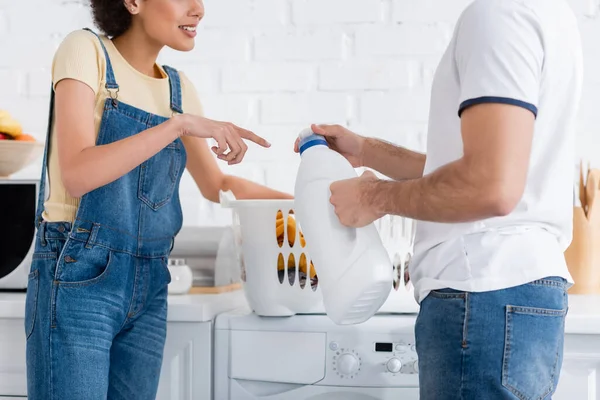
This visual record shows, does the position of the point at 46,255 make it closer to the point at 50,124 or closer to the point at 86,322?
the point at 86,322

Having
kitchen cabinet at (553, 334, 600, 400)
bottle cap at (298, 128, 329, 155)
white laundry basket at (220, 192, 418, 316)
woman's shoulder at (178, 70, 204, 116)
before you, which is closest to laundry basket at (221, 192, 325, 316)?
white laundry basket at (220, 192, 418, 316)

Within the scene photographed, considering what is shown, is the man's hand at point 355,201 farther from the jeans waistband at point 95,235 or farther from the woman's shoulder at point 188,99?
the woman's shoulder at point 188,99

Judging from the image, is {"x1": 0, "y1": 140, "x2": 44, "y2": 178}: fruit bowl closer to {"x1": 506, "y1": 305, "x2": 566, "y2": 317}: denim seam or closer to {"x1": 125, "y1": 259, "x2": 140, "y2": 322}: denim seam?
{"x1": 125, "y1": 259, "x2": 140, "y2": 322}: denim seam

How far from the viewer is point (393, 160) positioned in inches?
57.1

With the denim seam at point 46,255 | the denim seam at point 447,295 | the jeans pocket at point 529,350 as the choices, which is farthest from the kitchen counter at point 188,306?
the jeans pocket at point 529,350

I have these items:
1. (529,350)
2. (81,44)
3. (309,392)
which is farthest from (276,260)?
(529,350)

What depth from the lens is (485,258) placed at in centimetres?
105

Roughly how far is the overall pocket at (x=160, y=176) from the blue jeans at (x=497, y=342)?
0.67 meters

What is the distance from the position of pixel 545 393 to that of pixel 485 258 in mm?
214

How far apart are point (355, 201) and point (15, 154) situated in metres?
1.27

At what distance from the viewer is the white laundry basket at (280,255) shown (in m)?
1.63

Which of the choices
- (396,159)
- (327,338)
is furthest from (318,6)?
(327,338)

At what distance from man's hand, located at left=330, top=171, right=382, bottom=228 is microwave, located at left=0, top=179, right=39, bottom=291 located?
105 cm

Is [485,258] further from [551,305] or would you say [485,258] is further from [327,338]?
[327,338]
